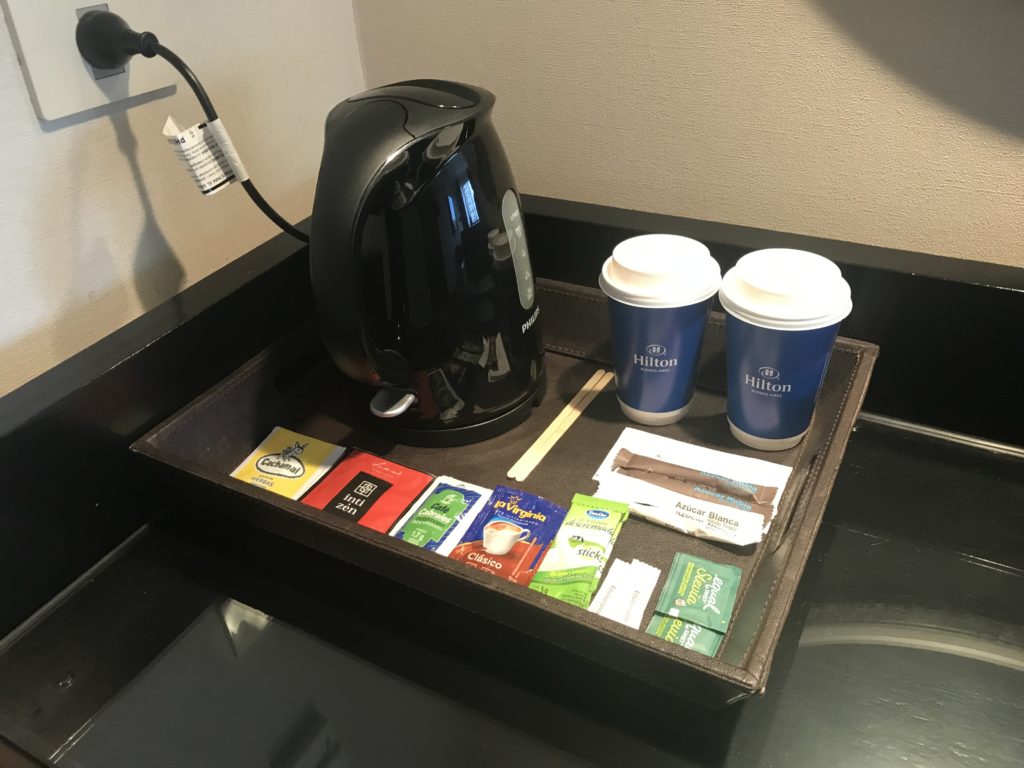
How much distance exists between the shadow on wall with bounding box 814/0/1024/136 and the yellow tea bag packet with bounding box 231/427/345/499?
0.56 meters

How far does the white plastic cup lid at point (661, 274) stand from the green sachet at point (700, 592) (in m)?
0.20

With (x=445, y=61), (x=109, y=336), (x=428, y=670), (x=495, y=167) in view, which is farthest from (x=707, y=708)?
(x=445, y=61)

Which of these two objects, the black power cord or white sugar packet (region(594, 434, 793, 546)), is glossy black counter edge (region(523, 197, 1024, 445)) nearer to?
white sugar packet (region(594, 434, 793, 546))

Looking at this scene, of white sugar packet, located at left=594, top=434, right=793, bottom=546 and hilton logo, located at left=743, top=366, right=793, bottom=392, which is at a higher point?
hilton logo, located at left=743, top=366, right=793, bottom=392

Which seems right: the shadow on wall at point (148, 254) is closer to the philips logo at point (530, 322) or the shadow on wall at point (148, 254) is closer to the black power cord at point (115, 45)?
the black power cord at point (115, 45)

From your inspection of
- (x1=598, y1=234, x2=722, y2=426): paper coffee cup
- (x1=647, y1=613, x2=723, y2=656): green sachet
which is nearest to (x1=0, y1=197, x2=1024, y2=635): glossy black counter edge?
(x1=598, y1=234, x2=722, y2=426): paper coffee cup

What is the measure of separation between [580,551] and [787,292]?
246 millimetres

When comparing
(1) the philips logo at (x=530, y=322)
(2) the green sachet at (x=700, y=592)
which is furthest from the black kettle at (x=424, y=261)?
(2) the green sachet at (x=700, y=592)

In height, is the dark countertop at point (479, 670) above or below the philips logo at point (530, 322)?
below

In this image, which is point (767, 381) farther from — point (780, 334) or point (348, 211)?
point (348, 211)

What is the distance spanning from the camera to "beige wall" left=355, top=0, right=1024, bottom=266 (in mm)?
637

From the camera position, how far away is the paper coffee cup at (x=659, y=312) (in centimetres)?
64

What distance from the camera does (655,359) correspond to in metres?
0.67

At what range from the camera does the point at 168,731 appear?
0.55 m
